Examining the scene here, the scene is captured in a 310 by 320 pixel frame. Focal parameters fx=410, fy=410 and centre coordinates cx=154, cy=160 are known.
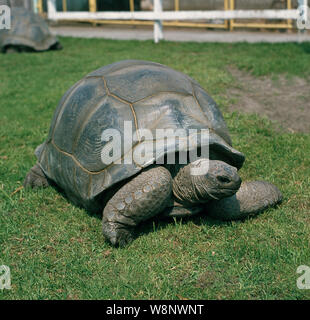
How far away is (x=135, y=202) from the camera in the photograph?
2.43 m

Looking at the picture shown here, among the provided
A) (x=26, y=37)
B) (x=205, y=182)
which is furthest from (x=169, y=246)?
(x=26, y=37)

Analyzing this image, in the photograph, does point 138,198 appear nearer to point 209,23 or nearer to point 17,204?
point 17,204

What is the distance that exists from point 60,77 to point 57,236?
14.8 feet

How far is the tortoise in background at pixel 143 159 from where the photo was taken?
2467 mm

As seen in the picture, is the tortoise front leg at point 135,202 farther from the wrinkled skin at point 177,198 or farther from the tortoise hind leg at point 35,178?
the tortoise hind leg at point 35,178

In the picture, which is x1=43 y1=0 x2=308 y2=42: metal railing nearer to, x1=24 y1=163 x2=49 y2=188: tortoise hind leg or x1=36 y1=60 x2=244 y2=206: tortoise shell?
x1=36 y1=60 x2=244 y2=206: tortoise shell

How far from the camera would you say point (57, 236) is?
8.93 feet

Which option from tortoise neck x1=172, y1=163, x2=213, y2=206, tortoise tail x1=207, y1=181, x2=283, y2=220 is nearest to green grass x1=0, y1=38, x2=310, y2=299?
tortoise tail x1=207, y1=181, x2=283, y2=220

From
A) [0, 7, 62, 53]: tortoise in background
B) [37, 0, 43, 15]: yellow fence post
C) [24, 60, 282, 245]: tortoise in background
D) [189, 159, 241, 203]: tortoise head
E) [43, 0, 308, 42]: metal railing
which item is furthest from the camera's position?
[37, 0, 43, 15]: yellow fence post

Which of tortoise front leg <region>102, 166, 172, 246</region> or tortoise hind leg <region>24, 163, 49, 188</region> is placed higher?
tortoise front leg <region>102, 166, 172, 246</region>

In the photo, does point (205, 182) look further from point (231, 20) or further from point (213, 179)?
point (231, 20)

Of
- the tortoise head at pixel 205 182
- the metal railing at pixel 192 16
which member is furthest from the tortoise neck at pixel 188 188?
the metal railing at pixel 192 16

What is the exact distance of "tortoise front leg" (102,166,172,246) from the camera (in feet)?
7.97

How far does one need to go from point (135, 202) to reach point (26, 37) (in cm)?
802
